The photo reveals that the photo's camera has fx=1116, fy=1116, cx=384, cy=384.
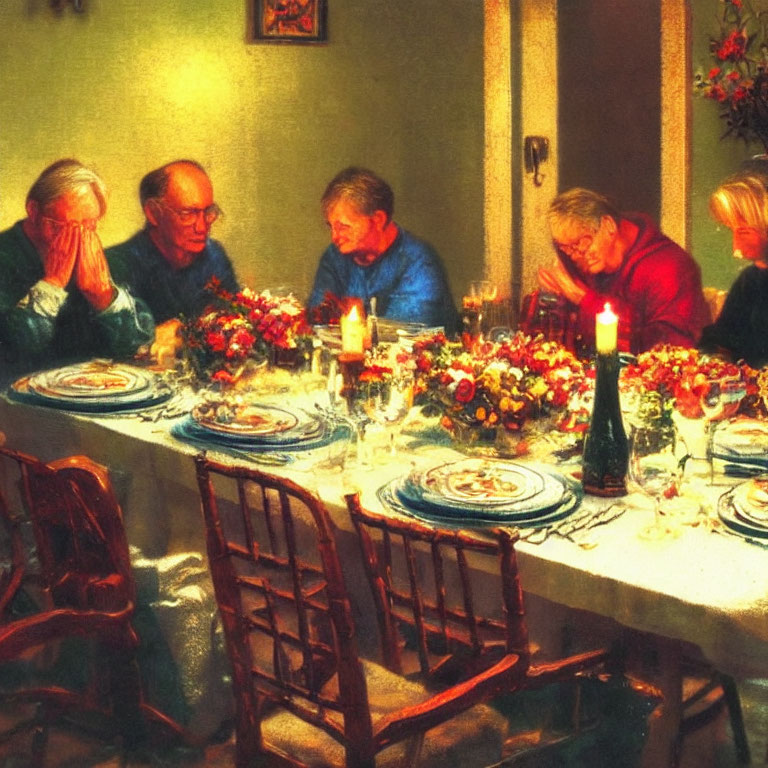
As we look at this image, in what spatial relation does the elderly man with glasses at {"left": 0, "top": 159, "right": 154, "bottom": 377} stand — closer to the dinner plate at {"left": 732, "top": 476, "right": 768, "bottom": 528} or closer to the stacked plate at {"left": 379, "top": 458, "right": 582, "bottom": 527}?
the stacked plate at {"left": 379, "top": 458, "right": 582, "bottom": 527}

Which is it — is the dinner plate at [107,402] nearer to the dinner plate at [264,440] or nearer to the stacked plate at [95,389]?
the stacked plate at [95,389]

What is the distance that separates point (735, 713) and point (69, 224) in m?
2.62

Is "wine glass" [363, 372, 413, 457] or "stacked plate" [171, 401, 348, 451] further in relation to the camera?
"stacked plate" [171, 401, 348, 451]

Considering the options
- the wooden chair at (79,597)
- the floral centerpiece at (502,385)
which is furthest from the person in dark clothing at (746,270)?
the wooden chair at (79,597)

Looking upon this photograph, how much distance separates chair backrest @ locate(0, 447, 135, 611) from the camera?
221 centimetres

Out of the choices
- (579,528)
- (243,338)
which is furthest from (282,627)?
(243,338)

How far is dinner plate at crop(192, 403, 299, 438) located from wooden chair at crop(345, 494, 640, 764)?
40 cm

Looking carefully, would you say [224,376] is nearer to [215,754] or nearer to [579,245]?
[215,754]

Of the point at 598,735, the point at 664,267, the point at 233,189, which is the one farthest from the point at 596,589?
the point at 233,189

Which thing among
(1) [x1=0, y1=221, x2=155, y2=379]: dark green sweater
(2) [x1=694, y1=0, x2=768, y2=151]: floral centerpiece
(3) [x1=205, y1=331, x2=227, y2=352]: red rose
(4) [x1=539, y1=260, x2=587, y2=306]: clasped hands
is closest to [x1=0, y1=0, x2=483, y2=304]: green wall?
(1) [x1=0, y1=221, x2=155, y2=379]: dark green sweater

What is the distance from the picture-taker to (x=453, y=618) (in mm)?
2092

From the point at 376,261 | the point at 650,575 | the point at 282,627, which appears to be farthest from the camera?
the point at 376,261

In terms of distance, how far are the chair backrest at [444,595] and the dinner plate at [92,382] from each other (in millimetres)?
982

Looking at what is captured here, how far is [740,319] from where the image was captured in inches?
134
